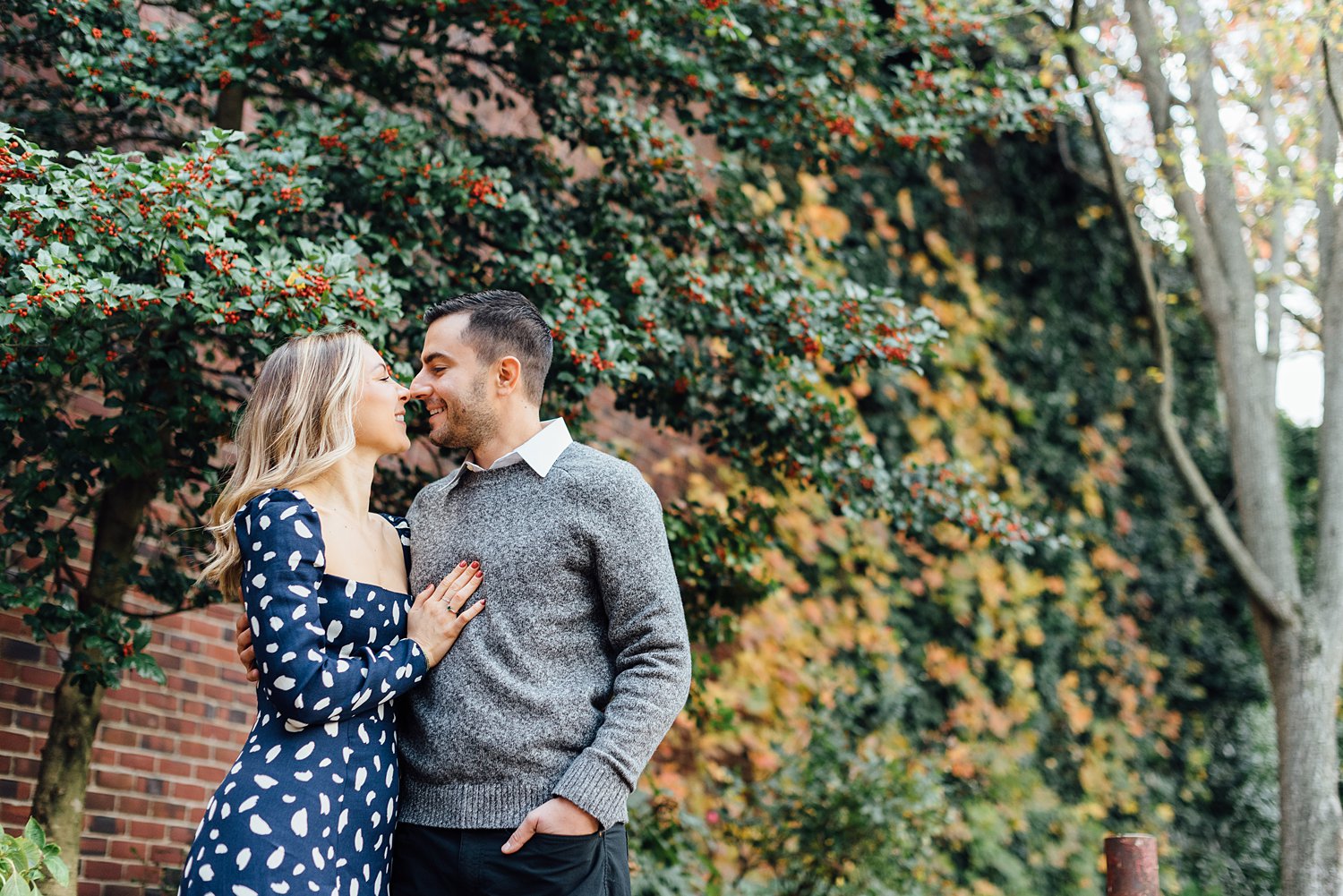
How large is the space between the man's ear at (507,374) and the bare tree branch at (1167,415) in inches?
150

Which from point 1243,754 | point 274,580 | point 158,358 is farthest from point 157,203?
point 1243,754

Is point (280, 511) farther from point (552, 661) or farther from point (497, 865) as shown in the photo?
point (497, 865)

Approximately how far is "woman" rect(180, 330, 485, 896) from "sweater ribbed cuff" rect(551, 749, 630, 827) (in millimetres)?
331

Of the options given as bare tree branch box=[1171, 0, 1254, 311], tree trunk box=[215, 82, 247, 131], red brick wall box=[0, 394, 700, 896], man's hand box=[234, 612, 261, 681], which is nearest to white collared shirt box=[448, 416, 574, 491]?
man's hand box=[234, 612, 261, 681]

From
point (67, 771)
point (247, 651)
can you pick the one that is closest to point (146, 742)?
point (67, 771)

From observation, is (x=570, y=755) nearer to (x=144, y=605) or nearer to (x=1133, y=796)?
(x=144, y=605)

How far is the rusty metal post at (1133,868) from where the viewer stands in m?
3.31

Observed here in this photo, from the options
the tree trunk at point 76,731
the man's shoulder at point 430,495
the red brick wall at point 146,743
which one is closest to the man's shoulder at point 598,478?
the man's shoulder at point 430,495

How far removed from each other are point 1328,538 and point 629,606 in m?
4.53

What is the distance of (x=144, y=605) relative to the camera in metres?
4.27

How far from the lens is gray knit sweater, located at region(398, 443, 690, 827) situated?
213cm

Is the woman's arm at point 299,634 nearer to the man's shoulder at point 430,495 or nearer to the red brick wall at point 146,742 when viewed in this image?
the man's shoulder at point 430,495

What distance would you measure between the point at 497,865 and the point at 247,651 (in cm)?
63

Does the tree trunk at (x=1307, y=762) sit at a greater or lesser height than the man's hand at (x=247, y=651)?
lesser
